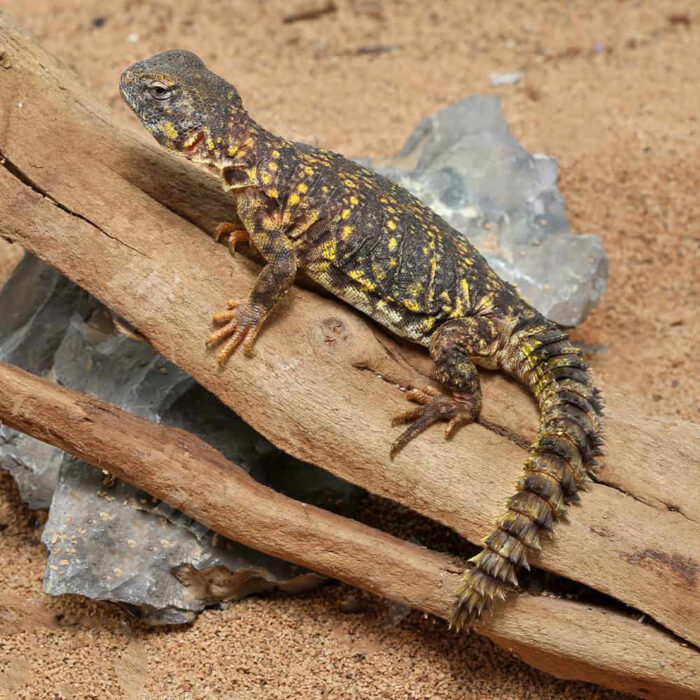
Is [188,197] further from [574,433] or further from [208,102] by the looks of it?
[574,433]

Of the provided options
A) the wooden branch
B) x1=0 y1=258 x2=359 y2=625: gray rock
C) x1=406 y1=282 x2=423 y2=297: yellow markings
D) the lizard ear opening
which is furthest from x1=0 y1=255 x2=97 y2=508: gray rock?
x1=406 y1=282 x2=423 y2=297: yellow markings

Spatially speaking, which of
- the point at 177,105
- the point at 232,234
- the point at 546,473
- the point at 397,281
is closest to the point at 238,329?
the point at 232,234

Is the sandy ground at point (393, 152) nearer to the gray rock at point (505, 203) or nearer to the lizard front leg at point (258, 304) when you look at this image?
the gray rock at point (505, 203)

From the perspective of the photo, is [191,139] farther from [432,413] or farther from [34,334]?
[432,413]

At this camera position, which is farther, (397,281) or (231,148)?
(397,281)

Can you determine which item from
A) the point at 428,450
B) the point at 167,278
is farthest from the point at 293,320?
the point at 428,450
